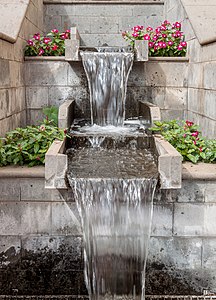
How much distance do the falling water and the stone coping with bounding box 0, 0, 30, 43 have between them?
111 centimetres

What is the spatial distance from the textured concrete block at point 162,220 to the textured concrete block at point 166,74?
3.10m

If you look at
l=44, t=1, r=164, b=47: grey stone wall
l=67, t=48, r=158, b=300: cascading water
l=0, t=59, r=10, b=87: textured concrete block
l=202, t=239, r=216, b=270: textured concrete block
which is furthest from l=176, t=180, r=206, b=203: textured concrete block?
l=44, t=1, r=164, b=47: grey stone wall

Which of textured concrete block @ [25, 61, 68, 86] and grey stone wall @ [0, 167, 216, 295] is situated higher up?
textured concrete block @ [25, 61, 68, 86]

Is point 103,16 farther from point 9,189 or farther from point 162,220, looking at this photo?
point 162,220

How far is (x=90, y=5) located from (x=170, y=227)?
21.9 feet

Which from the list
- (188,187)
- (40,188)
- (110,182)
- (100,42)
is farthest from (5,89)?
(100,42)

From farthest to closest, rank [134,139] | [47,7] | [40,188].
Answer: [47,7] < [134,139] < [40,188]

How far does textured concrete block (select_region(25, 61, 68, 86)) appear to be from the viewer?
765 cm

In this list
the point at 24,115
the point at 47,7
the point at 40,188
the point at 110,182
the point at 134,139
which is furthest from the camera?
the point at 47,7

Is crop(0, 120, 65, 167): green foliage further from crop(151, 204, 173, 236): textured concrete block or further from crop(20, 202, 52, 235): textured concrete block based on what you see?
crop(151, 204, 173, 236): textured concrete block

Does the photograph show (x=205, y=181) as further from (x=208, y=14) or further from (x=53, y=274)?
(x=208, y=14)

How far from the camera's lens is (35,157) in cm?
536

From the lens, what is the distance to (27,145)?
5.51 metres

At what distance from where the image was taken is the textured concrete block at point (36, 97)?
7695mm
